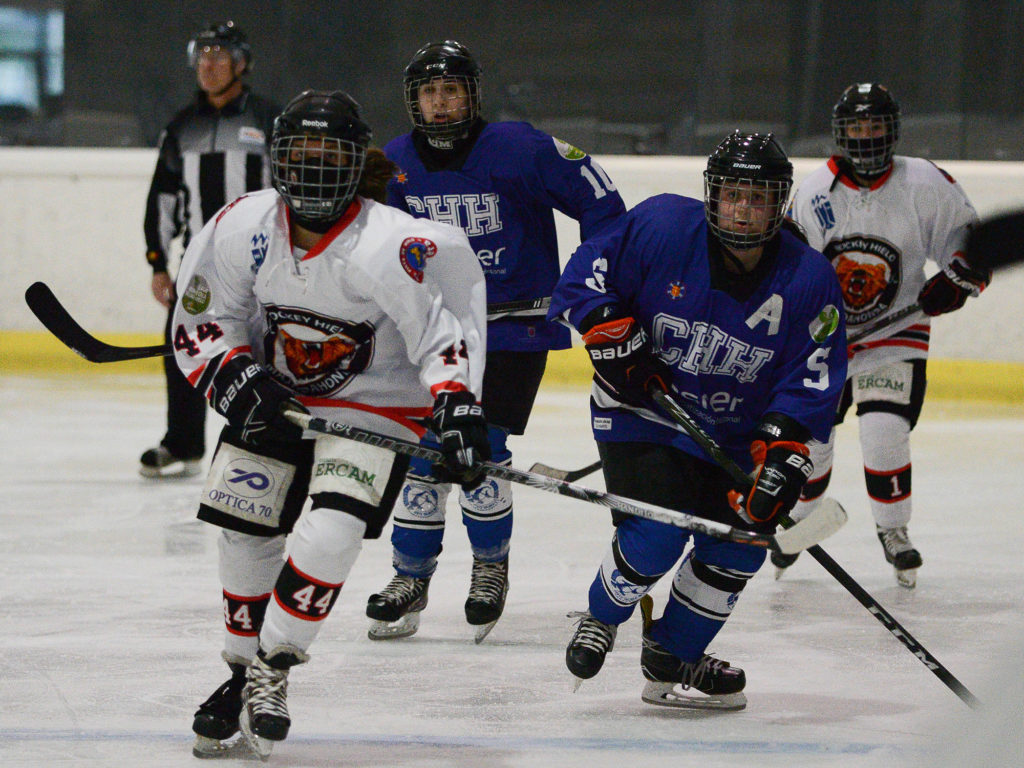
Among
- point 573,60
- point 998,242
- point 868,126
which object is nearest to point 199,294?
point 998,242

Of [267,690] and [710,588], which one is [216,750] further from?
[710,588]

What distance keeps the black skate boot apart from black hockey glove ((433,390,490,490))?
1.54ft

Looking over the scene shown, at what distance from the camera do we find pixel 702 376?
255 centimetres

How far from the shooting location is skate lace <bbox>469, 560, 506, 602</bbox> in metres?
3.09

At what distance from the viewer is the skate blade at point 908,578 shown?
3.56 m

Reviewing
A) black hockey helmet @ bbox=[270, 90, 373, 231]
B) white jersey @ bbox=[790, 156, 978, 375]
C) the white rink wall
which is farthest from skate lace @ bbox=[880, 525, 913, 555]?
the white rink wall

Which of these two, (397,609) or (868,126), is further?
(868,126)

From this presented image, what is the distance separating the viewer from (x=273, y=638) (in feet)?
7.16

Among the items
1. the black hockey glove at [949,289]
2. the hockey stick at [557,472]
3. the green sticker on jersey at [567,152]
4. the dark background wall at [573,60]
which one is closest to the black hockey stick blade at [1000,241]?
the hockey stick at [557,472]

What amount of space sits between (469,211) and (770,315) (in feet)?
2.90

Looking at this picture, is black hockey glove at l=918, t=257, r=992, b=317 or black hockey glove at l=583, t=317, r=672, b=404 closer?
black hockey glove at l=583, t=317, r=672, b=404

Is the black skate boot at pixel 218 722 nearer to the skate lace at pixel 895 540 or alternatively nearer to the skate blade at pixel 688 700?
the skate blade at pixel 688 700

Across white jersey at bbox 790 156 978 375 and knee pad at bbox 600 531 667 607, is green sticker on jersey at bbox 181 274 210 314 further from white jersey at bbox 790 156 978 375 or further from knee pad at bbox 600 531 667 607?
white jersey at bbox 790 156 978 375

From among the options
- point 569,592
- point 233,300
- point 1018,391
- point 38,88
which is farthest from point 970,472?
point 38,88
